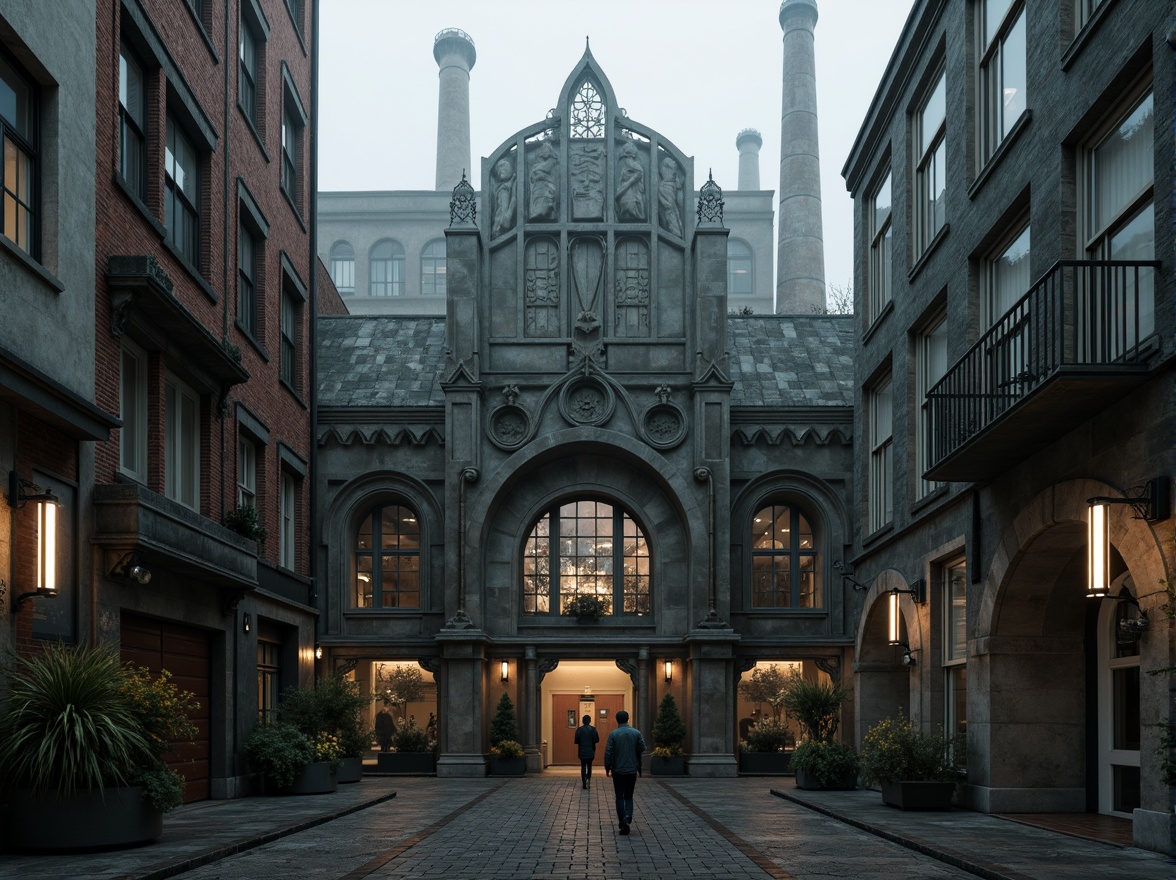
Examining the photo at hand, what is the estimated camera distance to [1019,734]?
1830 cm

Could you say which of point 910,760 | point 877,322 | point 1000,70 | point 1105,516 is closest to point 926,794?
point 910,760

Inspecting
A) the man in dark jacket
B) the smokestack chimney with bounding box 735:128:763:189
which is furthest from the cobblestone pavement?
the smokestack chimney with bounding box 735:128:763:189

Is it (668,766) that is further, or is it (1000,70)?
(668,766)

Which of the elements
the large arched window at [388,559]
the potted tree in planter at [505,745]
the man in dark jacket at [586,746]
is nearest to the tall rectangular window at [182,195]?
the man in dark jacket at [586,746]

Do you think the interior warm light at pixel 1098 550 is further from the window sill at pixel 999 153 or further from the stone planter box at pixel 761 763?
the stone planter box at pixel 761 763

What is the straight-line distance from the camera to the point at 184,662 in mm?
21266

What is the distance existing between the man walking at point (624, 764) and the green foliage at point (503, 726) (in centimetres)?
1390

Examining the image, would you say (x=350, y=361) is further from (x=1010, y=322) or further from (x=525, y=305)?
(x=1010, y=322)

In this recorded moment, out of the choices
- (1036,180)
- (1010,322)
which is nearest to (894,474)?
(1010,322)

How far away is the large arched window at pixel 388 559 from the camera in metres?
33.4

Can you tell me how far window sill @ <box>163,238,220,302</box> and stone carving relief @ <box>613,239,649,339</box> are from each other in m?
12.9

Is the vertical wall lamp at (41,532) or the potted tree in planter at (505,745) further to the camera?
the potted tree in planter at (505,745)

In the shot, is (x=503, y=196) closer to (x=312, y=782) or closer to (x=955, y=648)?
(x=312, y=782)

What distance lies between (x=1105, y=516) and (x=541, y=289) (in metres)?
21.6
